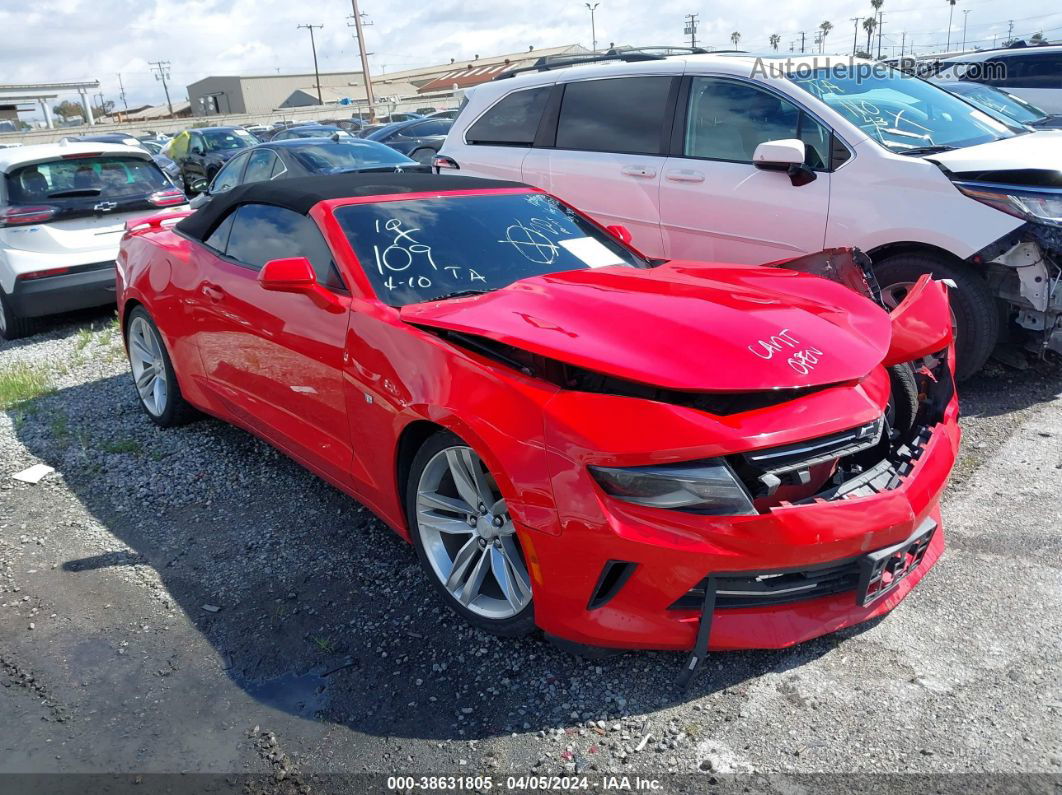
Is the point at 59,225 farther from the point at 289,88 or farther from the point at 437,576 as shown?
the point at 289,88

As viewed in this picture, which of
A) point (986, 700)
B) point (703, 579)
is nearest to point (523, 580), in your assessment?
point (703, 579)

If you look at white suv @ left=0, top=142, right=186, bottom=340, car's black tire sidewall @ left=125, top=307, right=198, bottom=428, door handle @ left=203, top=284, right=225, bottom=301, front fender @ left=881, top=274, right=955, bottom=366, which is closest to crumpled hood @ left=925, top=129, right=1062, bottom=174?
front fender @ left=881, top=274, right=955, bottom=366

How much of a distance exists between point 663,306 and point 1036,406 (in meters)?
2.99

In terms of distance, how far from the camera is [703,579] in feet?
7.77

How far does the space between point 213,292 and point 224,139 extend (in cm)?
1605

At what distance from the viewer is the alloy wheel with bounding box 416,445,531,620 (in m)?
2.77

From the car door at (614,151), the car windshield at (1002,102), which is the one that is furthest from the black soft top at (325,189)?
the car windshield at (1002,102)

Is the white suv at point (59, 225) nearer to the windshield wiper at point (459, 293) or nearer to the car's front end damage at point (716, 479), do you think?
the windshield wiper at point (459, 293)

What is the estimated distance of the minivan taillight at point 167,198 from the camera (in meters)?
7.91

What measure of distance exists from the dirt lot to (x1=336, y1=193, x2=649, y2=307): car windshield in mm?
1152

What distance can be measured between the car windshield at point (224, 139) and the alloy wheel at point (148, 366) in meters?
14.2

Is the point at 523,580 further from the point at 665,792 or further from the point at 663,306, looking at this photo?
the point at 663,306

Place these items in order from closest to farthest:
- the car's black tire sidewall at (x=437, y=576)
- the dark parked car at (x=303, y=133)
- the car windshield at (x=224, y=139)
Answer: the car's black tire sidewall at (x=437, y=576) → the dark parked car at (x=303, y=133) → the car windshield at (x=224, y=139)

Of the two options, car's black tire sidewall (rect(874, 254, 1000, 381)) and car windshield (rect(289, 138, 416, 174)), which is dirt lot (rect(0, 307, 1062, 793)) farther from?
car windshield (rect(289, 138, 416, 174))
